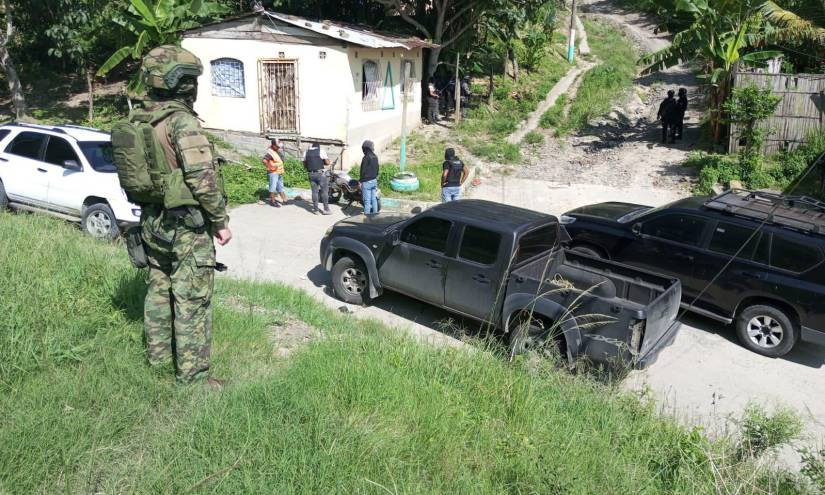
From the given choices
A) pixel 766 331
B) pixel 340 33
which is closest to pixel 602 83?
pixel 340 33

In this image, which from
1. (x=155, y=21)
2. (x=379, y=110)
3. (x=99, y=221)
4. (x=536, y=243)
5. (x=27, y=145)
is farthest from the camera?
(x=379, y=110)

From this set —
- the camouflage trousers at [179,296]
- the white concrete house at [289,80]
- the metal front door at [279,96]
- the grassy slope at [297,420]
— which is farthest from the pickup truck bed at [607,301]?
the metal front door at [279,96]

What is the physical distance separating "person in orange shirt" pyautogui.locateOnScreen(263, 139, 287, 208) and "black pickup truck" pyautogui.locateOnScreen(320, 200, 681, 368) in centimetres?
511

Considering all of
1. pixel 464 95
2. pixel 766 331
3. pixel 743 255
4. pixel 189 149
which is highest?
pixel 464 95

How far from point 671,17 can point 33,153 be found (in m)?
17.2

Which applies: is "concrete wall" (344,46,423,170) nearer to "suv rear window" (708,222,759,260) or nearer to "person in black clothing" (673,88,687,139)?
"person in black clothing" (673,88,687,139)

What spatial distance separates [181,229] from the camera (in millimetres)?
4406

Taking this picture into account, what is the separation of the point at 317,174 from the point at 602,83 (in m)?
16.0

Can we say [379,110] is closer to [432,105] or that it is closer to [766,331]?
[432,105]

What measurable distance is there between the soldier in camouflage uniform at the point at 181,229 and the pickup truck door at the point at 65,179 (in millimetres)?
6239

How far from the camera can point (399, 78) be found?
67.5 ft

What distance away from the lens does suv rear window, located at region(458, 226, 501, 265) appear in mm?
7359

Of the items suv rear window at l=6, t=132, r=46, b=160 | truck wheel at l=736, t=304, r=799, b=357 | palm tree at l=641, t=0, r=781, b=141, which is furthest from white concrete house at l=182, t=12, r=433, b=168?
truck wheel at l=736, t=304, r=799, b=357

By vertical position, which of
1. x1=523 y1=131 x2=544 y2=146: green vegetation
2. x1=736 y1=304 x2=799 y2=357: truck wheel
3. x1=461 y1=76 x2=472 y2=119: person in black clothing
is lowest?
x1=736 y1=304 x2=799 y2=357: truck wheel
